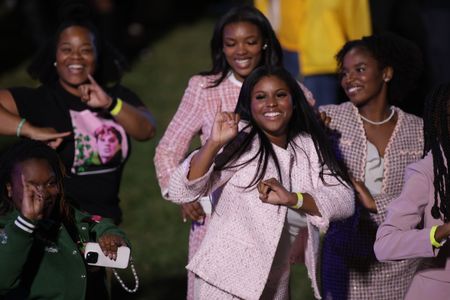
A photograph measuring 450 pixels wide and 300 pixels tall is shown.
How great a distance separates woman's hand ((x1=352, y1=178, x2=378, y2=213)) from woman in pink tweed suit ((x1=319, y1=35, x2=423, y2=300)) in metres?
0.02

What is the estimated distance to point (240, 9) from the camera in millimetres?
5887

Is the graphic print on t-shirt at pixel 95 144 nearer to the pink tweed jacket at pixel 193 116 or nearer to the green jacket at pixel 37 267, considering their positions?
the pink tweed jacket at pixel 193 116

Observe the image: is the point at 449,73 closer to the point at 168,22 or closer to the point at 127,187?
the point at 127,187

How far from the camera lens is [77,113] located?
5953 millimetres

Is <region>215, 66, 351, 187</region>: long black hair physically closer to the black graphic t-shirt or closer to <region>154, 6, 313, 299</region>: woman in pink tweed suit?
<region>154, 6, 313, 299</region>: woman in pink tweed suit

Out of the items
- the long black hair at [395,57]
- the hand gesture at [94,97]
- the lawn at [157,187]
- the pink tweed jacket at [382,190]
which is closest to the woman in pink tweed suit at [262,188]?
the pink tweed jacket at [382,190]

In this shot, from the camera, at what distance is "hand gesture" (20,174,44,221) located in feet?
14.9

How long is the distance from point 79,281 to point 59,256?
0.14 meters

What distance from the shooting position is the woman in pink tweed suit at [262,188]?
16.0ft

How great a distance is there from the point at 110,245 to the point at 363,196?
129cm

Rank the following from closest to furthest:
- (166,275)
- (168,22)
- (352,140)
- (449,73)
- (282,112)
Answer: (282,112)
(352,140)
(166,275)
(449,73)
(168,22)

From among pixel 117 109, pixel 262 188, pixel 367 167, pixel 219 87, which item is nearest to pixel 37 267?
pixel 262 188

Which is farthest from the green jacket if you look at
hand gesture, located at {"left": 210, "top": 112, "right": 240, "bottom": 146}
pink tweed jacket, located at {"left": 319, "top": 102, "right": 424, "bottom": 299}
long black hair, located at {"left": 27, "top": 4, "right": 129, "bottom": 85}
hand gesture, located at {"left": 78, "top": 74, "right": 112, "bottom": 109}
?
long black hair, located at {"left": 27, "top": 4, "right": 129, "bottom": 85}

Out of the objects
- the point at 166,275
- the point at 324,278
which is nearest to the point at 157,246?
the point at 166,275
